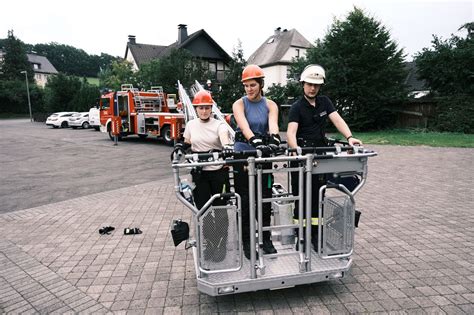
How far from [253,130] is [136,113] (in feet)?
49.7

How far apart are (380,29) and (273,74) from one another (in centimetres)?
2278

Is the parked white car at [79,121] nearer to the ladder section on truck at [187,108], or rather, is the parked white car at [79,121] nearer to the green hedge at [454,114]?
the ladder section on truck at [187,108]

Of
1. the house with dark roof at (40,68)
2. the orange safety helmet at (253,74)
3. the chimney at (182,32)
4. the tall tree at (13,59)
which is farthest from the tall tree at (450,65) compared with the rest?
the house with dark roof at (40,68)

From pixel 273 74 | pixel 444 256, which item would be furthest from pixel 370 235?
pixel 273 74

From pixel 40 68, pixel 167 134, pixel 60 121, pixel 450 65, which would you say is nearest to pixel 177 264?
pixel 167 134

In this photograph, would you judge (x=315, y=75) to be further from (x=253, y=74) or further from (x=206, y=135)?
(x=206, y=135)

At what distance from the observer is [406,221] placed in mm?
5137

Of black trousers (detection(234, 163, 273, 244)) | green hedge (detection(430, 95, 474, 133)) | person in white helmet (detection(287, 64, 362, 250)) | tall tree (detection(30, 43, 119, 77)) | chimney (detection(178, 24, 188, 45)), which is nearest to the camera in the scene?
black trousers (detection(234, 163, 273, 244))

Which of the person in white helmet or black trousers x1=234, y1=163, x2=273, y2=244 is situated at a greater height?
the person in white helmet

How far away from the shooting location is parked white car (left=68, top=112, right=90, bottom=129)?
28.5 meters

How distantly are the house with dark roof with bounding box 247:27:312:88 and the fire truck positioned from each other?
21.9m

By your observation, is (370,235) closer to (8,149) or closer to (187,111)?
(187,111)

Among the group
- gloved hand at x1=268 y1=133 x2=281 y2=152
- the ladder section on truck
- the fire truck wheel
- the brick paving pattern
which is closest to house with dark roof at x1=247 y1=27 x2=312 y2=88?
the fire truck wheel

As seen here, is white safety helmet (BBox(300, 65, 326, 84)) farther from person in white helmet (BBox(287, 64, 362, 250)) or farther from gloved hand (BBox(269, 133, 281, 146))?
gloved hand (BBox(269, 133, 281, 146))
